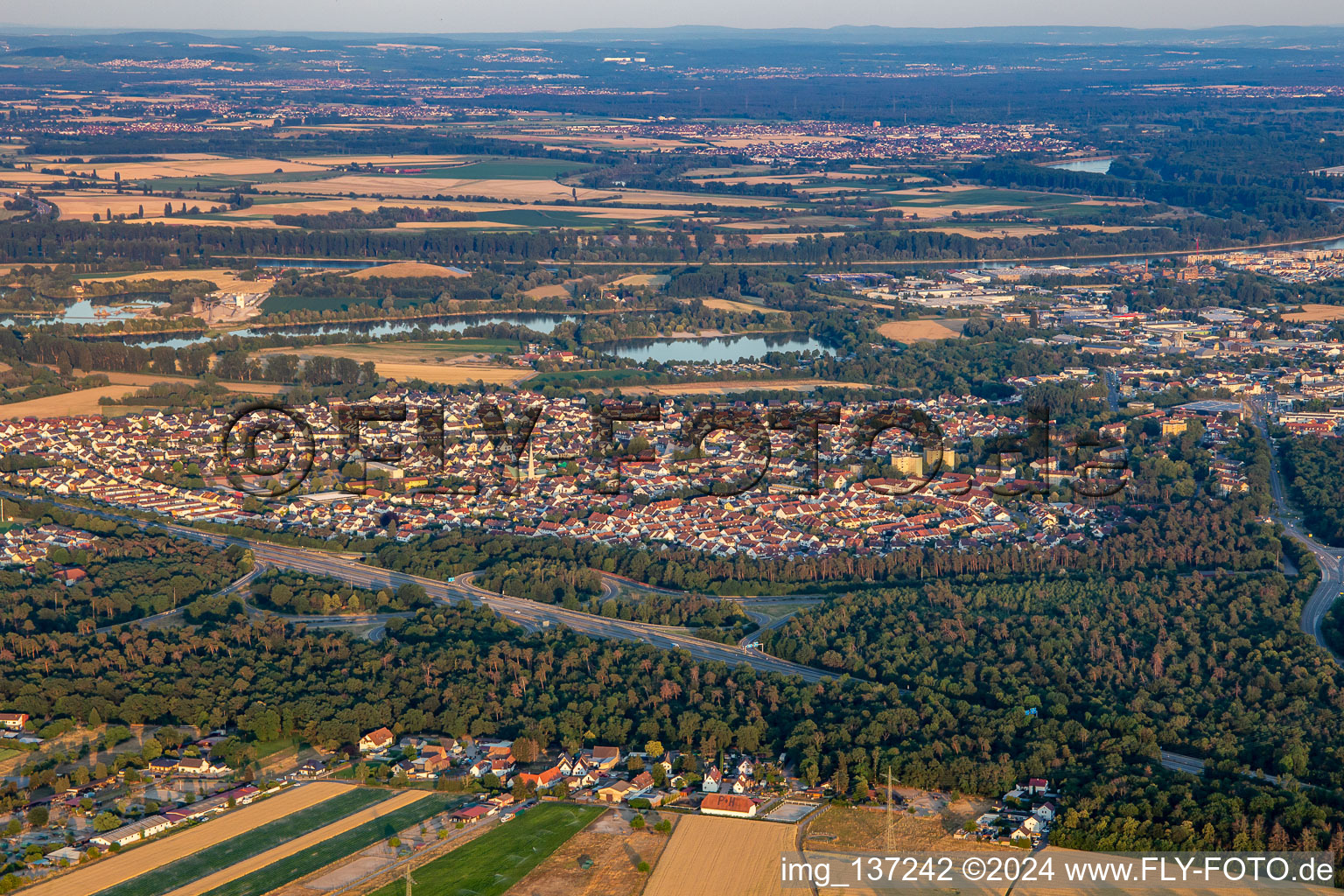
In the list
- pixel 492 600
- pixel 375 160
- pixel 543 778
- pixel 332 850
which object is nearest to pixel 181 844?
pixel 332 850

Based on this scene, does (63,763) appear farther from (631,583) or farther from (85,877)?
(631,583)

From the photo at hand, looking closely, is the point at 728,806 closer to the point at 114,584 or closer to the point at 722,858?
the point at 722,858

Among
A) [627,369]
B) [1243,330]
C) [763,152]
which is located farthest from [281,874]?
[763,152]

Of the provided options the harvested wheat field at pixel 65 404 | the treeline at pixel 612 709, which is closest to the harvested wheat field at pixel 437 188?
the harvested wheat field at pixel 65 404

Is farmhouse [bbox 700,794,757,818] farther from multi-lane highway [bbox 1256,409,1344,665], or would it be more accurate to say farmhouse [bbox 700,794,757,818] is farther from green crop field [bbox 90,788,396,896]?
multi-lane highway [bbox 1256,409,1344,665]

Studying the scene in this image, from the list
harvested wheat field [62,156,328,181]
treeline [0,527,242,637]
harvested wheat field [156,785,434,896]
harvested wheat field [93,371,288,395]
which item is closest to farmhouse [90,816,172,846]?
harvested wheat field [156,785,434,896]

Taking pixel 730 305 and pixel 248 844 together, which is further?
pixel 730 305

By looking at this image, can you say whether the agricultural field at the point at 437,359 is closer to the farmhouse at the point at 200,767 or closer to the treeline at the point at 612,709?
the treeline at the point at 612,709
